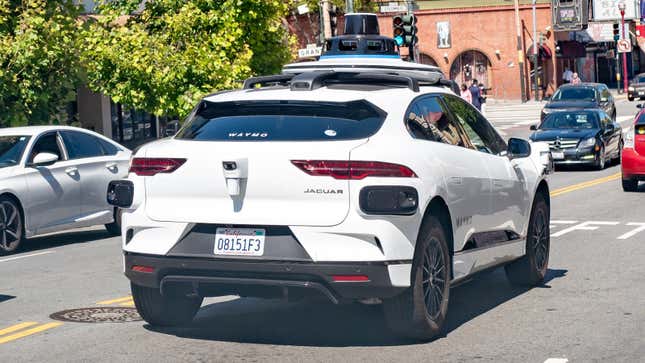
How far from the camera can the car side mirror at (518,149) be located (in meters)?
10.8

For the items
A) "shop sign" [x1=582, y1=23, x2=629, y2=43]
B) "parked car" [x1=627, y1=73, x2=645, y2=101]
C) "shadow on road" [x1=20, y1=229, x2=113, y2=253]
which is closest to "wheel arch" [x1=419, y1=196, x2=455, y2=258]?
"shadow on road" [x1=20, y1=229, x2=113, y2=253]

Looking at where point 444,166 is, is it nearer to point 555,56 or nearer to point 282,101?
point 282,101

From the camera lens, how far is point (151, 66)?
28.3 meters

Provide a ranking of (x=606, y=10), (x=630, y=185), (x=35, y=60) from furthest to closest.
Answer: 1. (x=606, y=10)
2. (x=35, y=60)
3. (x=630, y=185)

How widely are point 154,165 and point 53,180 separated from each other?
28.0ft

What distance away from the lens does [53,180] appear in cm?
1688

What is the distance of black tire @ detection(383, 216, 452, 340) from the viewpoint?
845cm

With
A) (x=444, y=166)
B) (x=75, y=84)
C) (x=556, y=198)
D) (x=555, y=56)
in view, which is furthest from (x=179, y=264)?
(x=555, y=56)

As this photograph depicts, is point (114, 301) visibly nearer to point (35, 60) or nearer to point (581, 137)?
point (35, 60)

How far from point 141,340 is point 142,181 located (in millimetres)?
1121

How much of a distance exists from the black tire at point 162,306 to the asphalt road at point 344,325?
11 centimetres

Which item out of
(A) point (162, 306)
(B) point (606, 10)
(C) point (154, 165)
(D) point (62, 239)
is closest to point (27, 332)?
(A) point (162, 306)

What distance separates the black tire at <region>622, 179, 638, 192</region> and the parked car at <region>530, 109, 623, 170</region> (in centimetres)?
580

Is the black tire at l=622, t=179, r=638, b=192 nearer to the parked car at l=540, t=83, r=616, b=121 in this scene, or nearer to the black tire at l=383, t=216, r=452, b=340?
the black tire at l=383, t=216, r=452, b=340
